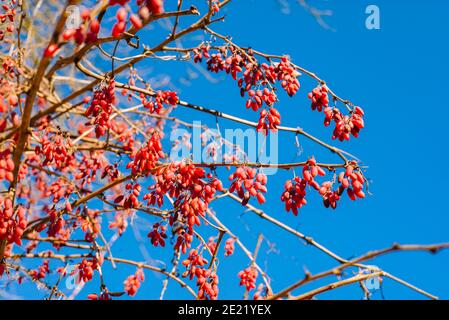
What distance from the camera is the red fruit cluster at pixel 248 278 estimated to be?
12.4 feet

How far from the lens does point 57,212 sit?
3.53 metres

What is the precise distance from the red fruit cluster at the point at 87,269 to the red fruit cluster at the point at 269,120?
1.46 metres

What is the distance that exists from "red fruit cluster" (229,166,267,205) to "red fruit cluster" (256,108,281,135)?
1.04 feet

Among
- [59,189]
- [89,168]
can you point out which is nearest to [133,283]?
[59,189]

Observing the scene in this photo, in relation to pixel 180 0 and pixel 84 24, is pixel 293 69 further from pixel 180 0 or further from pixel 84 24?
A: pixel 84 24

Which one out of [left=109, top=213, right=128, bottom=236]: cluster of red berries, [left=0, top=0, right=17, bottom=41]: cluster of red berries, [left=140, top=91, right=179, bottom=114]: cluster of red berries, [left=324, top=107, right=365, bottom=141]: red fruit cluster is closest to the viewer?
[left=324, top=107, right=365, bottom=141]: red fruit cluster

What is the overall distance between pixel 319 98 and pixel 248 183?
81cm

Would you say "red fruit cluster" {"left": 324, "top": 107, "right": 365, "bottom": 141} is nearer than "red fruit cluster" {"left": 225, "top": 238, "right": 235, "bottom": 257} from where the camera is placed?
Yes

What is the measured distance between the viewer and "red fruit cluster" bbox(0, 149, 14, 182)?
9.32 ft

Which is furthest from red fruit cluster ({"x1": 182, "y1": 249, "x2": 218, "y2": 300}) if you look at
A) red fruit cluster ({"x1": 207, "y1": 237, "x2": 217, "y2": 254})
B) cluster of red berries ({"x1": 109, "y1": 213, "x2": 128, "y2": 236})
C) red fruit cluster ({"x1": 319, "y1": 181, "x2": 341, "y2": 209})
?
cluster of red berries ({"x1": 109, "y1": 213, "x2": 128, "y2": 236})

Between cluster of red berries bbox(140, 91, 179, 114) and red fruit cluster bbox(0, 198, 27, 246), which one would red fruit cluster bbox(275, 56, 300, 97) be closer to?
cluster of red berries bbox(140, 91, 179, 114)

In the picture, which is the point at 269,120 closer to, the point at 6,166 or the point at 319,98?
the point at 319,98

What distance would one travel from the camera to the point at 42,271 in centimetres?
481
